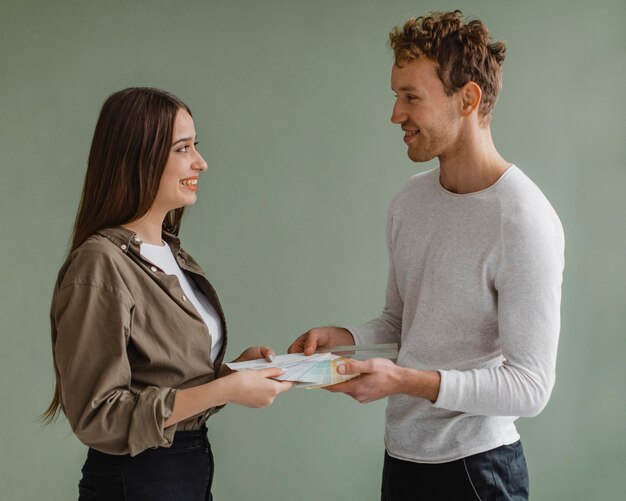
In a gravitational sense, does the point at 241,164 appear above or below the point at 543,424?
above

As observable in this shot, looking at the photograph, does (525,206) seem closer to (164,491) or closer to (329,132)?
(164,491)

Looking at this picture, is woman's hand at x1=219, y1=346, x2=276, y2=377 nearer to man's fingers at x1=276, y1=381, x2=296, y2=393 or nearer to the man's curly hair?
man's fingers at x1=276, y1=381, x2=296, y2=393

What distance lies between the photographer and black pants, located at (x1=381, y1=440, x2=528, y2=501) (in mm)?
1536

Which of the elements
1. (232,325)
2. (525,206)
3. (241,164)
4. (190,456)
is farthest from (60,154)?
(525,206)

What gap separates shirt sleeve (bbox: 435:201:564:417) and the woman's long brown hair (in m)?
0.71

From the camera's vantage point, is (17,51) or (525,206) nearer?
(525,206)

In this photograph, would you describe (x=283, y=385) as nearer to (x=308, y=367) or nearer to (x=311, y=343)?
(x=308, y=367)

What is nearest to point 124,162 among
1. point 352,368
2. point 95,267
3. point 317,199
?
point 95,267

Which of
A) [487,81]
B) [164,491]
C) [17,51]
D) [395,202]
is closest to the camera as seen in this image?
[164,491]

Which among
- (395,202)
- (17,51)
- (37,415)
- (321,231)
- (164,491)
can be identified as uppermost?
(17,51)

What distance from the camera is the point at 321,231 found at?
8.55 feet

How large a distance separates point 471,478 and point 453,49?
923 mm

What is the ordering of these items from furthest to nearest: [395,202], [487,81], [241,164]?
[241,164] → [395,202] → [487,81]

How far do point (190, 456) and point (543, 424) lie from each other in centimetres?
159
